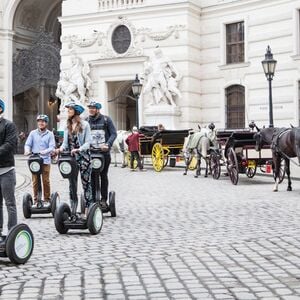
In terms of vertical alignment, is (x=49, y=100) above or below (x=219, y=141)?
above

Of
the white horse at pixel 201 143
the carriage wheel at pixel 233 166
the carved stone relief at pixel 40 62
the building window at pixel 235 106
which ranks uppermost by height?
the carved stone relief at pixel 40 62

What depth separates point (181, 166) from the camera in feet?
86.4

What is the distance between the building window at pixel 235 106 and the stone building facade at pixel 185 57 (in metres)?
0.05

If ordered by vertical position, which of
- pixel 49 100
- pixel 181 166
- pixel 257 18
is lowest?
pixel 181 166

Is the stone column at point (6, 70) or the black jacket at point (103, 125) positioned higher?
the stone column at point (6, 70)

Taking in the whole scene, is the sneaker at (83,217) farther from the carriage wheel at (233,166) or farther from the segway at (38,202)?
the carriage wheel at (233,166)

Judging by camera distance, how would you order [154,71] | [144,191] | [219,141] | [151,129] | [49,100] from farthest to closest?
1. [49,100]
2. [154,71]
3. [151,129]
4. [219,141]
5. [144,191]

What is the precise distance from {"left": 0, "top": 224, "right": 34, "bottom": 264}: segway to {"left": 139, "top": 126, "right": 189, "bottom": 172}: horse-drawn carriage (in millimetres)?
16305

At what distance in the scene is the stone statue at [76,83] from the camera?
31.8 m

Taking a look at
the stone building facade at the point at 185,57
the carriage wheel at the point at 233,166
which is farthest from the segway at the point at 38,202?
the stone building facade at the point at 185,57

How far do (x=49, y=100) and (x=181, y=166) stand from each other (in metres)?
14.2

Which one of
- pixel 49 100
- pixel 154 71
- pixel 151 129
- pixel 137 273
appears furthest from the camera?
pixel 49 100

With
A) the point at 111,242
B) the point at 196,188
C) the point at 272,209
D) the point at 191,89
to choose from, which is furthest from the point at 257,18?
the point at 111,242

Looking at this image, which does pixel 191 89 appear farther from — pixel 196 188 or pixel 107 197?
pixel 107 197
